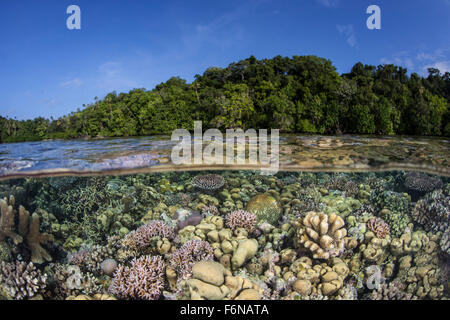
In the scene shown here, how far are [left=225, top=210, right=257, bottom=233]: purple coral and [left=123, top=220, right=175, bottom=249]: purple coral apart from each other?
1394 millimetres

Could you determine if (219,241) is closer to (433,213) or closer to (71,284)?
(71,284)

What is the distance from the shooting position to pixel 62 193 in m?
6.98

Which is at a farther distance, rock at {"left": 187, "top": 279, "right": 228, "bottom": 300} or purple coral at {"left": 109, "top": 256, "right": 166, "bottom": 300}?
purple coral at {"left": 109, "top": 256, "right": 166, "bottom": 300}

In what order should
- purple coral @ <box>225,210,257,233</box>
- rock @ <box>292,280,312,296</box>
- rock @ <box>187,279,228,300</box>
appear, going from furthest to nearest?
purple coral @ <box>225,210,257,233</box> < rock @ <box>292,280,312,296</box> < rock @ <box>187,279,228,300</box>

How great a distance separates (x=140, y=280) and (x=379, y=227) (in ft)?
18.5

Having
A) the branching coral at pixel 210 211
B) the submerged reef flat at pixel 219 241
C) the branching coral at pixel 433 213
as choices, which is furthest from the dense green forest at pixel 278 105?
the branching coral at pixel 210 211

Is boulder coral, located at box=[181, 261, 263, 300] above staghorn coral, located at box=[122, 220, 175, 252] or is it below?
below

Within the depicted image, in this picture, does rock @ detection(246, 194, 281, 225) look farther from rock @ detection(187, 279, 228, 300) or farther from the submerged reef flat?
rock @ detection(187, 279, 228, 300)

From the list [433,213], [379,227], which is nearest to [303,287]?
[379,227]

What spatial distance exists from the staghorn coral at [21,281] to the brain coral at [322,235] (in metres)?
5.60

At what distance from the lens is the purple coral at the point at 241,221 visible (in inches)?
247

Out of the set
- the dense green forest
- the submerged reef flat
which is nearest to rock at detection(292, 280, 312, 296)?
the submerged reef flat

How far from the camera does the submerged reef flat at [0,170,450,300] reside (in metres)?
5.38
